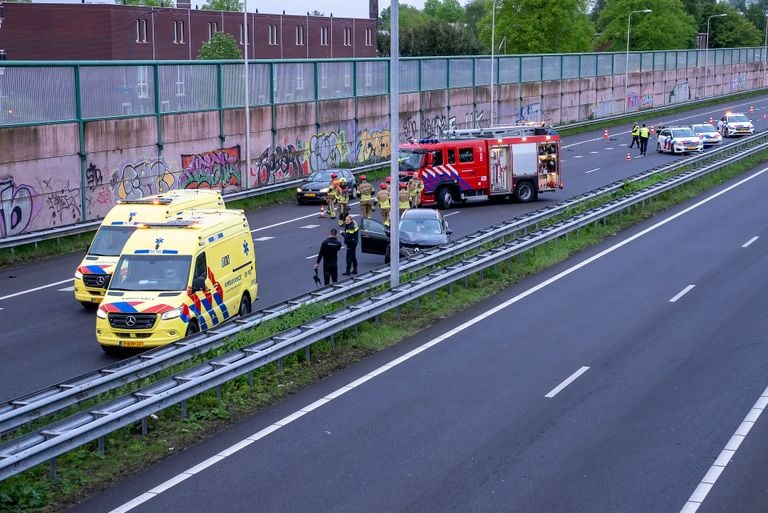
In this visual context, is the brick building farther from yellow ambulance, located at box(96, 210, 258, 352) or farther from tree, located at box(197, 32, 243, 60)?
yellow ambulance, located at box(96, 210, 258, 352)

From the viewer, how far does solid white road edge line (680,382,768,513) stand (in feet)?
36.4

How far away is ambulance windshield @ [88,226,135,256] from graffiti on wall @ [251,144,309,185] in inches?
819

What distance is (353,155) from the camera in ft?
168

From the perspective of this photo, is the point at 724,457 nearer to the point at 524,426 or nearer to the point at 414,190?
the point at 524,426

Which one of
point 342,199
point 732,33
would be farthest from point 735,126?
point 732,33

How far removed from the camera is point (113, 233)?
23.0 m

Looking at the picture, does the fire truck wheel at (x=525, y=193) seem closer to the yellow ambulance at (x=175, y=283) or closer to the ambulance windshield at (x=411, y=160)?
the ambulance windshield at (x=411, y=160)

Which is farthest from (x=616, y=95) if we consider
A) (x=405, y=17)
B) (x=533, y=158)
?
(x=405, y=17)

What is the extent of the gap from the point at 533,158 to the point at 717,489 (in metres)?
29.5

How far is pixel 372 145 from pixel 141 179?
18.3m

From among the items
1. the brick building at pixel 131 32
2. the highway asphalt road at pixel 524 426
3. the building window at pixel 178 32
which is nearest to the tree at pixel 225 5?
the brick building at pixel 131 32

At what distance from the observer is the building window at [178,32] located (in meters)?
86.2

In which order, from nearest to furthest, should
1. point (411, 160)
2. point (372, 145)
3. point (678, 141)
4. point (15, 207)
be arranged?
point (15, 207) → point (411, 160) → point (372, 145) → point (678, 141)

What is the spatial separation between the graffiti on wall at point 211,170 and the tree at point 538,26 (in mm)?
67150
